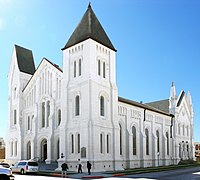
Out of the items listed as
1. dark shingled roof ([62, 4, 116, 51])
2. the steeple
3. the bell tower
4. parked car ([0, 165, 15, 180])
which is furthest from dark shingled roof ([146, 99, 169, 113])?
parked car ([0, 165, 15, 180])

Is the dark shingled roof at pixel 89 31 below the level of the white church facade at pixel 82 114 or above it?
above

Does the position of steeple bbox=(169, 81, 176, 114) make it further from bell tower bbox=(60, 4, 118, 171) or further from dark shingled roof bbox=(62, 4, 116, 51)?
dark shingled roof bbox=(62, 4, 116, 51)

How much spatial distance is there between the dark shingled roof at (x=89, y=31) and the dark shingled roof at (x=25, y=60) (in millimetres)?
12098

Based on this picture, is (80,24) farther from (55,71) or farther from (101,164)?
(101,164)

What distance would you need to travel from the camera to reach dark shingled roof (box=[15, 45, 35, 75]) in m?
51.0

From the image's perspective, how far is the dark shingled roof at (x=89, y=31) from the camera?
39625mm

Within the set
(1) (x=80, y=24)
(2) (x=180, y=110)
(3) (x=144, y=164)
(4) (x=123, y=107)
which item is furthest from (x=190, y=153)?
(1) (x=80, y=24)

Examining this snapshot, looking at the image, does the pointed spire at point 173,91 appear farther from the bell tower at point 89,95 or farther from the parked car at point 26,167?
the parked car at point 26,167

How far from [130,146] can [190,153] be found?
26645 millimetres

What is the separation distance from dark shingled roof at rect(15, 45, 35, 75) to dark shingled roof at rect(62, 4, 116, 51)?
39.7 ft

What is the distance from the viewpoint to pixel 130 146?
4391 cm

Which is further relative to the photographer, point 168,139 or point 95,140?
point 168,139

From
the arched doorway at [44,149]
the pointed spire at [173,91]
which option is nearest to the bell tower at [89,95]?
the arched doorway at [44,149]

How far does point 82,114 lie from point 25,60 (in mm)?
20411
